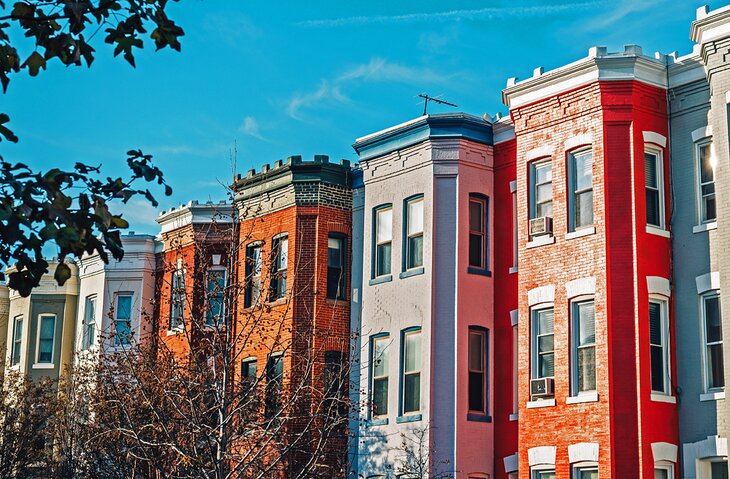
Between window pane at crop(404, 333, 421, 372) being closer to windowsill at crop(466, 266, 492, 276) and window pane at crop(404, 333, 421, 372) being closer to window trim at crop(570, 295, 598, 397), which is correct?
windowsill at crop(466, 266, 492, 276)

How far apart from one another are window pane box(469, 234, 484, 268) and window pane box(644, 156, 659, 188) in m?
5.07

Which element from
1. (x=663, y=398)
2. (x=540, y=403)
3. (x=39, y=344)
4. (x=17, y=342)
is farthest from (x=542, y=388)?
(x=17, y=342)

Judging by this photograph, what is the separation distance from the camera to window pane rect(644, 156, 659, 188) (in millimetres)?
24062

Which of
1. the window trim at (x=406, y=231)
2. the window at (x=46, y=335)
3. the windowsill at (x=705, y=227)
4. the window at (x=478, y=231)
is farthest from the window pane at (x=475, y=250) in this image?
the window at (x=46, y=335)

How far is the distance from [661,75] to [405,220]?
24.2ft

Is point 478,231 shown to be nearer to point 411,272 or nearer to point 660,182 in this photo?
point 411,272

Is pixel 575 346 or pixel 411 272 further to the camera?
pixel 411 272

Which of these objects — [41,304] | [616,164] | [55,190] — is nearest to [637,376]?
[616,164]

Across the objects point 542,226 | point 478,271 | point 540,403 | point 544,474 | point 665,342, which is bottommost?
point 544,474

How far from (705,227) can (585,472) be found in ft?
17.8

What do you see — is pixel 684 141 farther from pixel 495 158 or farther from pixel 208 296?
pixel 208 296

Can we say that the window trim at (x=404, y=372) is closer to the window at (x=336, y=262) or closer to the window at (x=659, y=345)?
the window at (x=336, y=262)

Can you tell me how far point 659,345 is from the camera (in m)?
23.2

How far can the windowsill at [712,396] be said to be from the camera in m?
22.0
